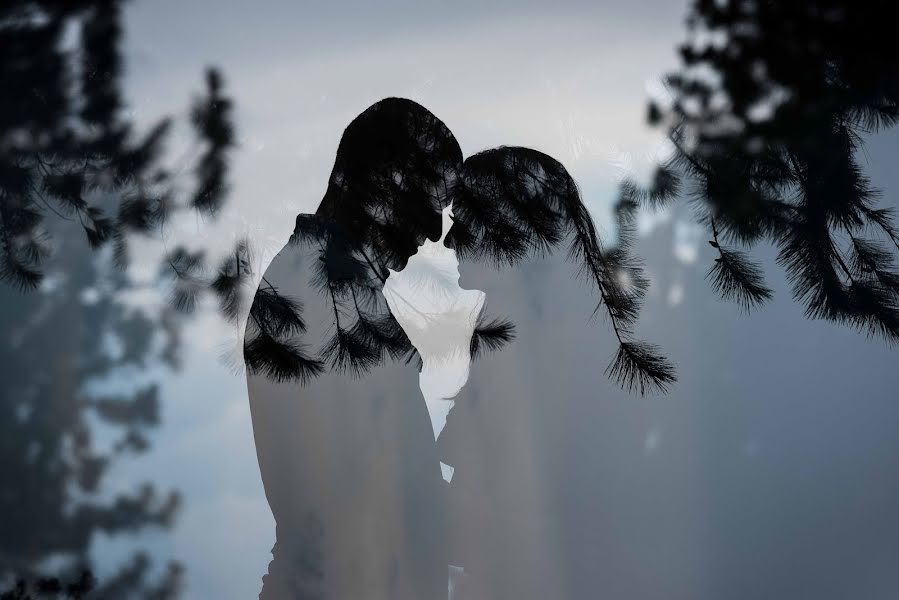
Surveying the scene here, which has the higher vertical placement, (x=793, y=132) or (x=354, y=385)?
(x=793, y=132)

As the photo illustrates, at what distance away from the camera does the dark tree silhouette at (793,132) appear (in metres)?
1.21

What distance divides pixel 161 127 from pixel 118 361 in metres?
0.87

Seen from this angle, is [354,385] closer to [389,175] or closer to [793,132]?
[389,175]

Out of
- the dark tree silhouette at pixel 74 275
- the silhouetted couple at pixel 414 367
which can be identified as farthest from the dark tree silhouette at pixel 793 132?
the dark tree silhouette at pixel 74 275

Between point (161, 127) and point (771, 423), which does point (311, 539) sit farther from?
point (771, 423)

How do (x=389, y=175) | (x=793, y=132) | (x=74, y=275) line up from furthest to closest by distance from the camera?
(x=74, y=275), (x=389, y=175), (x=793, y=132)

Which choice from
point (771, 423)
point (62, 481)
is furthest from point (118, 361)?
point (771, 423)

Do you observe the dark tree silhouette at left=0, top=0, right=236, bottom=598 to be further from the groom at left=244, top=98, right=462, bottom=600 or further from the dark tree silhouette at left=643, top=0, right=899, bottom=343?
the dark tree silhouette at left=643, top=0, right=899, bottom=343

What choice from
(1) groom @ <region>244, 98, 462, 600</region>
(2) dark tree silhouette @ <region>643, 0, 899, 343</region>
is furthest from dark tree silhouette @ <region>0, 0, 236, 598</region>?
(2) dark tree silhouette @ <region>643, 0, 899, 343</region>

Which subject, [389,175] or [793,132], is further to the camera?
[389,175]

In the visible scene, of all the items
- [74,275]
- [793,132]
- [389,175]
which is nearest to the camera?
[793,132]

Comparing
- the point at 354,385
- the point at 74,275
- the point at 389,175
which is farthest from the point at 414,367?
the point at 74,275

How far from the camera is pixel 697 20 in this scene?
1.30m

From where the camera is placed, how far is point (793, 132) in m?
1.24
